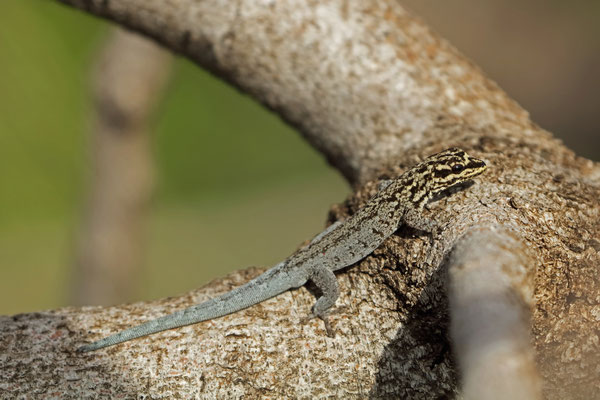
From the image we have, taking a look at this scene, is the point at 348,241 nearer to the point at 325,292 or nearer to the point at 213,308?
the point at 325,292

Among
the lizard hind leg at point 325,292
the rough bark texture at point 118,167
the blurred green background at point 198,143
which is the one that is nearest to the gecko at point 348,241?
the lizard hind leg at point 325,292

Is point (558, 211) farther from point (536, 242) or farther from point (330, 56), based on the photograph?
point (330, 56)

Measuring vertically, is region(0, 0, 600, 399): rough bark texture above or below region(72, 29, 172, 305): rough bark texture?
below

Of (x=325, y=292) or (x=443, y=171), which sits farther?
(x=443, y=171)

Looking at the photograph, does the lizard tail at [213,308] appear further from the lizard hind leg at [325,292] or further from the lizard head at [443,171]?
the lizard head at [443,171]

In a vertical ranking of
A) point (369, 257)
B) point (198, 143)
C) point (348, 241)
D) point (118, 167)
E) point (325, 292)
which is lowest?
point (325, 292)

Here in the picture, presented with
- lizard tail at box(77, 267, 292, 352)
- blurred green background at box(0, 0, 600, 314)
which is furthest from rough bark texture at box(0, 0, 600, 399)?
blurred green background at box(0, 0, 600, 314)

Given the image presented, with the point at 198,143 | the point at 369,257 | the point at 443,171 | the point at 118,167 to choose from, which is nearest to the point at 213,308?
the point at 369,257

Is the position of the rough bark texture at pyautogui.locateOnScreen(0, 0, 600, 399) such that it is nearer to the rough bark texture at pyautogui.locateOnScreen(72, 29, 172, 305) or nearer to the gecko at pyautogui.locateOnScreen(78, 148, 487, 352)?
the gecko at pyautogui.locateOnScreen(78, 148, 487, 352)
